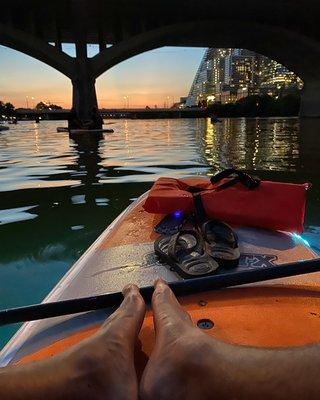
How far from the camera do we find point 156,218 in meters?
2.95

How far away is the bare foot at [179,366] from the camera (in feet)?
3.18

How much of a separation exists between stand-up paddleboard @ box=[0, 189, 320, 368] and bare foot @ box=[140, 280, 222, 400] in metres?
0.16

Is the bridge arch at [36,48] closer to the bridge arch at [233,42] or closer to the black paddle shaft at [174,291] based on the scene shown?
the bridge arch at [233,42]

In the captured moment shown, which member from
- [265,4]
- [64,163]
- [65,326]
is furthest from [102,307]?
[265,4]

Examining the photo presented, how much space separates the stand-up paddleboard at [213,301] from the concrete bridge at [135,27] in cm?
3070

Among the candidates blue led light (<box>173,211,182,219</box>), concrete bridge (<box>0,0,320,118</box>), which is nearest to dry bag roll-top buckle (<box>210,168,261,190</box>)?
blue led light (<box>173,211,182,219</box>)

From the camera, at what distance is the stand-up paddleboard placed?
4.55 feet

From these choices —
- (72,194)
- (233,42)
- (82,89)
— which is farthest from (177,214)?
(233,42)

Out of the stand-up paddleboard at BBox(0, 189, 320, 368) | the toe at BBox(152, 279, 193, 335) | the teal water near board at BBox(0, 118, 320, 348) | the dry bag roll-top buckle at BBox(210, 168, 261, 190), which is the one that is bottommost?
the teal water near board at BBox(0, 118, 320, 348)

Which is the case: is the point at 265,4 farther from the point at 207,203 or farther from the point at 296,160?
the point at 207,203

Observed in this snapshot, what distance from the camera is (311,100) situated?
42.4 m

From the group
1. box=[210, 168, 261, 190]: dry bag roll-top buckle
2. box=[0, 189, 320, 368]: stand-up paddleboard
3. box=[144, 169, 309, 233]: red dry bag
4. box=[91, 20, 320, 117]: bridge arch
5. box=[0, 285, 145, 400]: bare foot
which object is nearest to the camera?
box=[0, 285, 145, 400]: bare foot

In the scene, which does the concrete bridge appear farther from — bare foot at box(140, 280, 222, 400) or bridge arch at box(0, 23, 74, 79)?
bare foot at box(140, 280, 222, 400)

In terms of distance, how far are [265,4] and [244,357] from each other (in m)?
35.1
